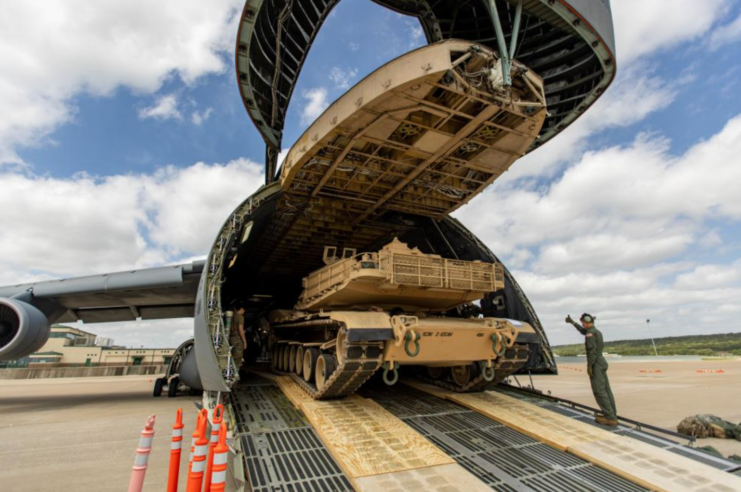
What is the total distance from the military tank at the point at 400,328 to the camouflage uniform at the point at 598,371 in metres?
1.14

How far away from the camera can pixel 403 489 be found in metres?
4.09

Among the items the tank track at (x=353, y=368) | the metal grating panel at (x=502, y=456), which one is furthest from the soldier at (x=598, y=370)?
the tank track at (x=353, y=368)

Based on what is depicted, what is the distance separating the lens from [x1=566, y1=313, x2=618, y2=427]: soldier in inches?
261

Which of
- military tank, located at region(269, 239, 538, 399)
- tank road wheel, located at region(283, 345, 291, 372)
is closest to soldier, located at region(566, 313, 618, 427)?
military tank, located at region(269, 239, 538, 399)

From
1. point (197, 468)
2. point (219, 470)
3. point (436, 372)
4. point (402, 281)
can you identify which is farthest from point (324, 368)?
point (219, 470)

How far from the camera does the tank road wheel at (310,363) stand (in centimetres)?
880

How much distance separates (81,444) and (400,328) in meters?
5.89

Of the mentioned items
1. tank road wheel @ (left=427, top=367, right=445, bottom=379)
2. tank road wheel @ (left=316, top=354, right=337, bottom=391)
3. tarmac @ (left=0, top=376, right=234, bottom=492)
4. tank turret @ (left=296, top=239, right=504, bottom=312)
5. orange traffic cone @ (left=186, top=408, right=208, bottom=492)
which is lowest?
tarmac @ (left=0, top=376, right=234, bottom=492)

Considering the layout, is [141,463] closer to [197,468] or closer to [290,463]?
[197,468]

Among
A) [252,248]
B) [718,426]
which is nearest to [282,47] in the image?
[252,248]

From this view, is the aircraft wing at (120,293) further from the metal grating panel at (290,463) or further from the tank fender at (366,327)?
the metal grating panel at (290,463)

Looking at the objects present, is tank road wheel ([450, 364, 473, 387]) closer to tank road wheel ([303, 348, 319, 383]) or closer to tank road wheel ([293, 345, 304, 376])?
tank road wheel ([303, 348, 319, 383])

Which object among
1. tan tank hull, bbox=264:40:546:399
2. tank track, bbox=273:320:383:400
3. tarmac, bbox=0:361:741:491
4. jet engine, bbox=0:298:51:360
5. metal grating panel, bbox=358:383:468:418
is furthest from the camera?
jet engine, bbox=0:298:51:360

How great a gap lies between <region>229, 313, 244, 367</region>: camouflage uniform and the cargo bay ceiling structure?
6427mm
